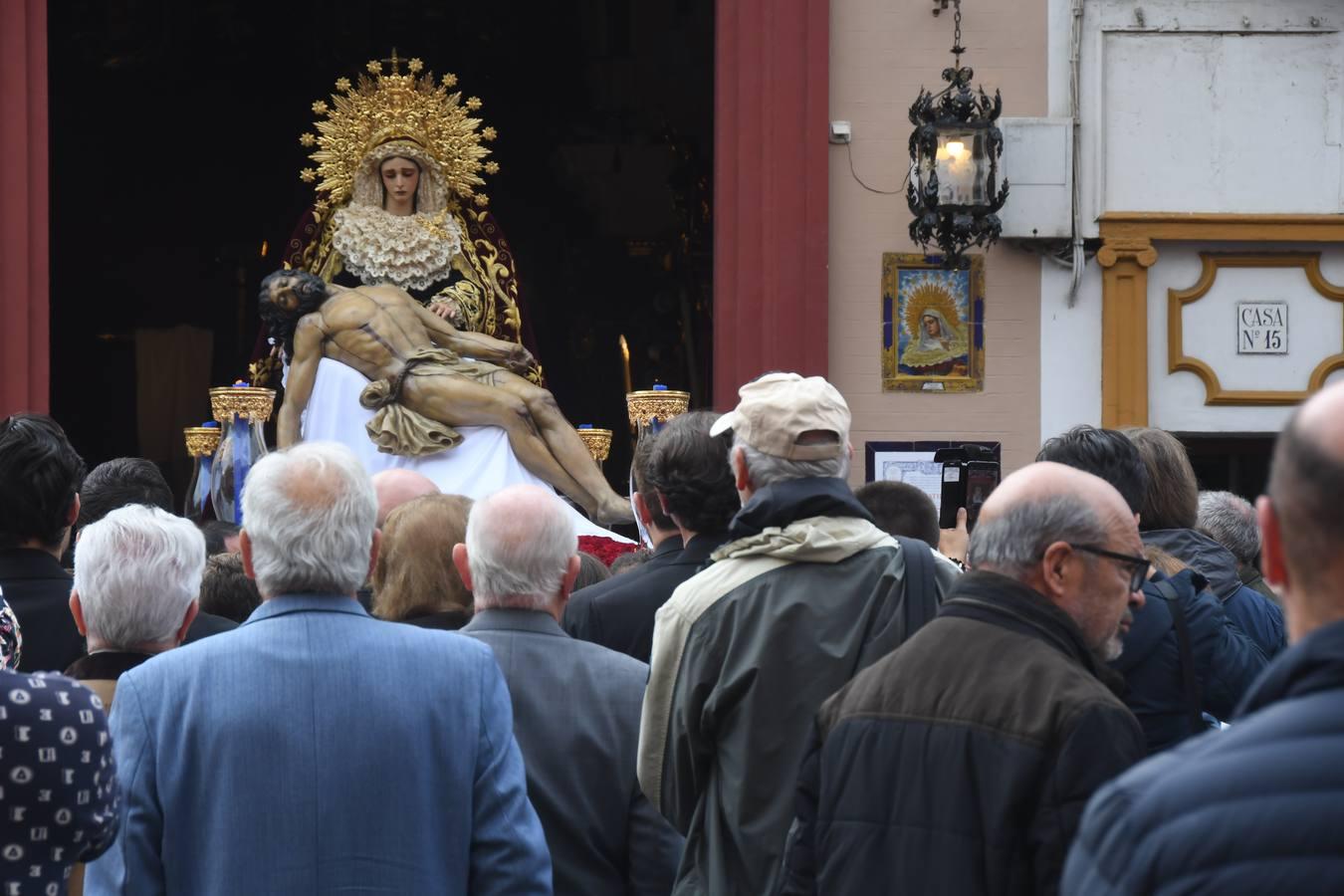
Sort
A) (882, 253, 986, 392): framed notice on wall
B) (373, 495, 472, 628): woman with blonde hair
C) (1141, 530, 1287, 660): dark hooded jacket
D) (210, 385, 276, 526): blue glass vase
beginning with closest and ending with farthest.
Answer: (373, 495, 472, 628): woman with blonde hair, (1141, 530, 1287, 660): dark hooded jacket, (210, 385, 276, 526): blue glass vase, (882, 253, 986, 392): framed notice on wall

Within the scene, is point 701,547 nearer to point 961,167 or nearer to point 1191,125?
point 961,167

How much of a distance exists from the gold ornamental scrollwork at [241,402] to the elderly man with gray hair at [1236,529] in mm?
5245

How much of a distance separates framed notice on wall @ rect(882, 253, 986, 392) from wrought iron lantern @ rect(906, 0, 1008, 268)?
1.14ft

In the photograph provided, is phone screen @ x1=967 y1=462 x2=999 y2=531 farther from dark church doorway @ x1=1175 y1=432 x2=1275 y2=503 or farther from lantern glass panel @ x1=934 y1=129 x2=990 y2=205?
dark church doorway @ x1=1175 y1=432 x2=1275 y2=503

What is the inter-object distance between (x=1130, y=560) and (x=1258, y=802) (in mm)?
1352

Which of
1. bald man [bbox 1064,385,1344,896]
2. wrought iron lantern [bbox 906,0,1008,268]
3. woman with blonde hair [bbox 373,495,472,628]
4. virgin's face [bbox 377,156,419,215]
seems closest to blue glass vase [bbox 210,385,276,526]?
virgin's face [bbox 377,156,419,215]

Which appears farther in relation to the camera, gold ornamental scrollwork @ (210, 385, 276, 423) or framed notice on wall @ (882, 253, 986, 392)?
framed notice on wall @ (882, 253, 986, 392)

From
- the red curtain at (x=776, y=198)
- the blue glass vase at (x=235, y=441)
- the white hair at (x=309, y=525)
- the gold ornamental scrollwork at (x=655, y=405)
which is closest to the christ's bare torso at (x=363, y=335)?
the blue glass vase at (x=235, y=441)

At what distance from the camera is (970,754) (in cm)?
287

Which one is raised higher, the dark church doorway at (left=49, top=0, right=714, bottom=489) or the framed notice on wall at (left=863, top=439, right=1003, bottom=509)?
the dark church doorway at (left=49, top=0, right=714, bottom=489)

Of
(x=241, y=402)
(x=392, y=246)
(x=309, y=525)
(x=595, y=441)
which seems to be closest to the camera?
(x=309, y=525)

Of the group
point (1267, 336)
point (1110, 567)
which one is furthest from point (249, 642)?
point (1267, 336)

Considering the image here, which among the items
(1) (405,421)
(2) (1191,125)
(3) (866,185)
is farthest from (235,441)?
(2) (1191,125)

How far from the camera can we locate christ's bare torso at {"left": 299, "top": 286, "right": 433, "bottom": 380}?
10289 mm
